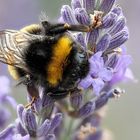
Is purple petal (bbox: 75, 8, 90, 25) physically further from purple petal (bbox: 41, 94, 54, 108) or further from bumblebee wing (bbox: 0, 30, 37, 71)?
purple petal (bbox: 41, 94, 54, 108)

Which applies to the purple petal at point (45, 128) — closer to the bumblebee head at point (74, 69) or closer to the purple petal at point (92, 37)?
the bumblebee head at point (74, 69)

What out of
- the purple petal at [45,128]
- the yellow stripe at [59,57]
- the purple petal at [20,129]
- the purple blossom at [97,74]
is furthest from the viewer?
the purple petal at [20,129]

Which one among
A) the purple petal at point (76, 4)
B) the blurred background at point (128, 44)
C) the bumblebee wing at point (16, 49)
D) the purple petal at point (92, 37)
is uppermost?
the purple petal at point (76, 4)

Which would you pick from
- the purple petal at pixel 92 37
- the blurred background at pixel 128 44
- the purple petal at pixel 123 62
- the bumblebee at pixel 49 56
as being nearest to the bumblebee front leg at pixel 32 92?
the bumblebee at pixel 49 56

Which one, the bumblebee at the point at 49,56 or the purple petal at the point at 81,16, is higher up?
the purple petal at the point at 81,16

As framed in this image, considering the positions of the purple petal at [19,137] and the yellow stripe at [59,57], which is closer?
the yellow stripe at [59,57]

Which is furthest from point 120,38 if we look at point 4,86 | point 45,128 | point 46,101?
point 4,86
